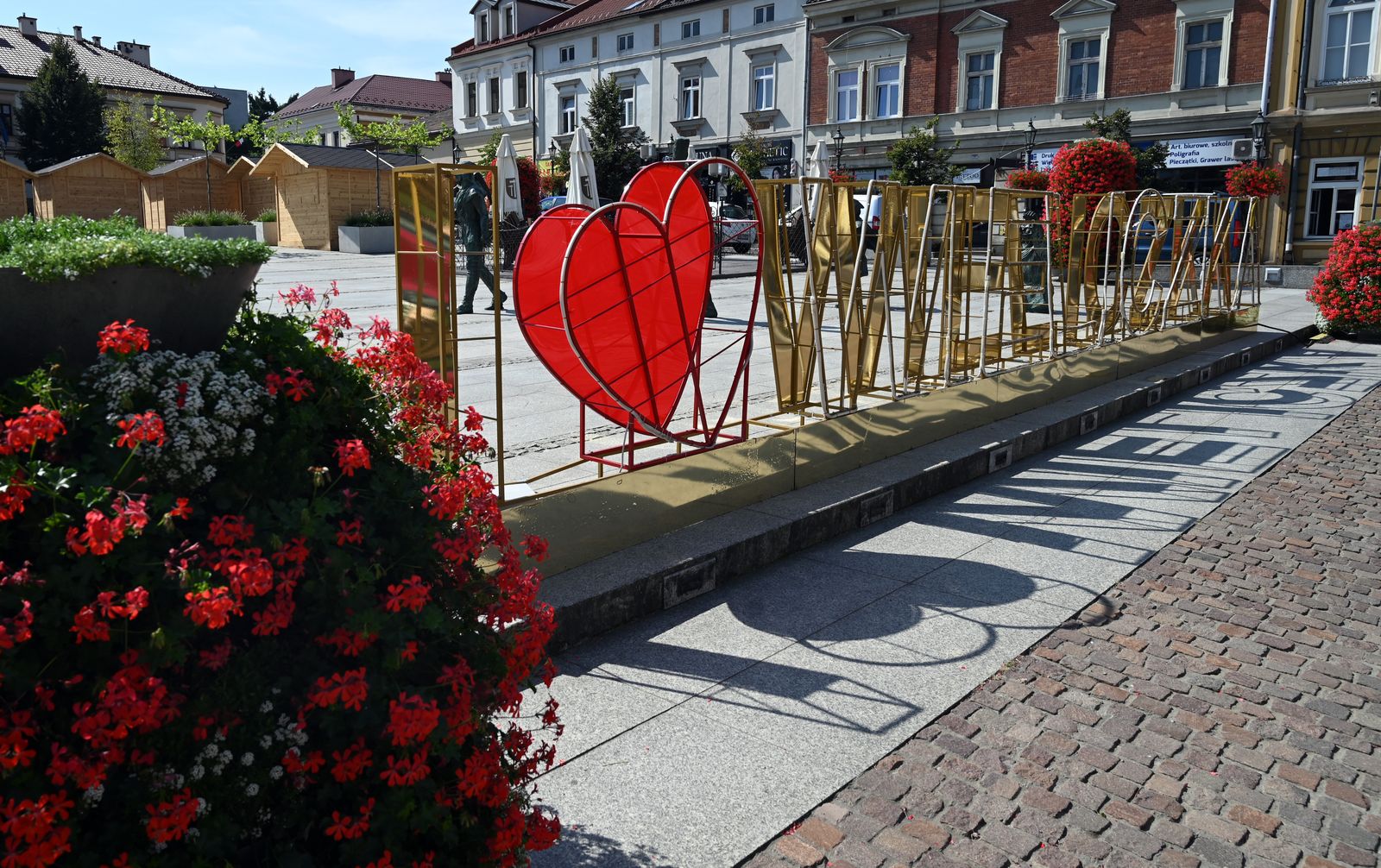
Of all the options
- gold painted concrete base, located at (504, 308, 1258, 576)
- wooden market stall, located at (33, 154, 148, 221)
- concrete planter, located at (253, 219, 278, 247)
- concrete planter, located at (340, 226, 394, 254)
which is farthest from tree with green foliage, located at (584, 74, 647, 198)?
gold painted concrete base, located at (504, 308, 1258, 576)

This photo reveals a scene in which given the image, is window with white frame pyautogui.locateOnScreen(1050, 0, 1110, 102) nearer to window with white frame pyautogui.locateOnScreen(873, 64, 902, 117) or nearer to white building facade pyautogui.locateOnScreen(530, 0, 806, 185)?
window with white frame pyautogui.locateOnScreen(873, 64, 902, 117)

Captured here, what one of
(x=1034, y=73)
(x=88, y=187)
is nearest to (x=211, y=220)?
(x=88, y=187)

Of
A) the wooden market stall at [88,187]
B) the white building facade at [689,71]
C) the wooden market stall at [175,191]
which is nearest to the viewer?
the wooden market stall at [88,187]

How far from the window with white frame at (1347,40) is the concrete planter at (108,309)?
34.3 meters

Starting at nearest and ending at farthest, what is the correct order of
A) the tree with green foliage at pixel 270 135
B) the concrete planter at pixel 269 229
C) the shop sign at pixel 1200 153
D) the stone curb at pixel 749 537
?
the stone curb at pixel 749 537 < the shop sign at pixel 1200 153 < the concrete planter at pixel 269 229 < the tree with green foliage at pixel 270 135

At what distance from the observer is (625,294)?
207 inches

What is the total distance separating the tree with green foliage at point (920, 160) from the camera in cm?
3591

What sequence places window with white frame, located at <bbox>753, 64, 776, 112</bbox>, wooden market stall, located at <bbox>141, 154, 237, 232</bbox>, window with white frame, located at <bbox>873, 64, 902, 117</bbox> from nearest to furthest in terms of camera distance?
window with white frame, located at <bbox>873, 64, 902, 117</bbox> → wooden market stall, located at <bbox>141, 154, 237, 232</bbox> → window with white frame, located at <bbox>753, 64, 776, 112</bbox>

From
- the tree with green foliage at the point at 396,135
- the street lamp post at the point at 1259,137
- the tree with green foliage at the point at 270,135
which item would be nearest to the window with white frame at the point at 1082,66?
the street lamp post at the point at 1259,137

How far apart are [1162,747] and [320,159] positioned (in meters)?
36.8

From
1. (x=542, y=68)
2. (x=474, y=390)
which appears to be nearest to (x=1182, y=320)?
(x=474, y=390)

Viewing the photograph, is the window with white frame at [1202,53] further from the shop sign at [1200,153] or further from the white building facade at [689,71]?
the white building facade at [689,71]

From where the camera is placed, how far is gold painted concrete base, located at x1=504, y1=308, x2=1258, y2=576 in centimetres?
495

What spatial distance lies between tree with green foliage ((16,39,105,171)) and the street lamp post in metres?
54.4
